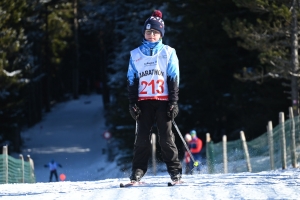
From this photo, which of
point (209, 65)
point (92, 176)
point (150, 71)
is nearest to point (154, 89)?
point (150, 71)

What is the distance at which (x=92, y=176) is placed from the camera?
3356 centimetres

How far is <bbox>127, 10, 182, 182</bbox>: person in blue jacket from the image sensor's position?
25.9 feet

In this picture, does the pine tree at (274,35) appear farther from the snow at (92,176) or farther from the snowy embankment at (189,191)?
the snowy embankment at (189,191)

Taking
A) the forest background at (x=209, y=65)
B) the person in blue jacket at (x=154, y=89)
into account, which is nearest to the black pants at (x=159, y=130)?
the person in blue jacket at (x=154, y=89)

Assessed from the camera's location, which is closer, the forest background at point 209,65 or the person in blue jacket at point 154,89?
the person in blue jacket at point 154,89

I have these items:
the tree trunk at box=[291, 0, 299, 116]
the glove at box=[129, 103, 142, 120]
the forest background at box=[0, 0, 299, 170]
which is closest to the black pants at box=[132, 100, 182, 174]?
the glove at box=[129, 103, 142, 120]

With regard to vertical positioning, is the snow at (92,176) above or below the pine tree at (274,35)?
below

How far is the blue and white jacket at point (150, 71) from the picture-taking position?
7.87 meters

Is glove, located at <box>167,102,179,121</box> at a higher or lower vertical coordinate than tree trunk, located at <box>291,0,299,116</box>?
lower

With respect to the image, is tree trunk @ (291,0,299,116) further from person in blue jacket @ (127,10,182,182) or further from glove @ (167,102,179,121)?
glove @ (167,102,179,121)

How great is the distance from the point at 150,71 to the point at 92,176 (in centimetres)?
2613

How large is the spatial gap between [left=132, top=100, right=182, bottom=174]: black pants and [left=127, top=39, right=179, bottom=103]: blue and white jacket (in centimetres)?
12

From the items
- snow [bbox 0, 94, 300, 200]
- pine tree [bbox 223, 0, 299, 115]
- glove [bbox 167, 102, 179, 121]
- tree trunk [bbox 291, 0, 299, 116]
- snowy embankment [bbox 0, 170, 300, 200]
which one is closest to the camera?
snowy embankment [bbox 0, 170, 300, 200]

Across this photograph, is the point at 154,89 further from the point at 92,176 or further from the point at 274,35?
the point at 92,176
